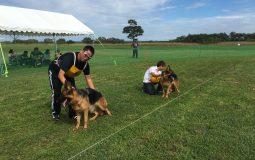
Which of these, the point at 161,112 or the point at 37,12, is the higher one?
the point at 37,12

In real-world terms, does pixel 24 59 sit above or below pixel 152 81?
below

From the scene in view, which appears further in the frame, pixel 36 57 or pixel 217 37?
Result: pixel 217 37

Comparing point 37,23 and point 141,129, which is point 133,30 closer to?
point 37,23

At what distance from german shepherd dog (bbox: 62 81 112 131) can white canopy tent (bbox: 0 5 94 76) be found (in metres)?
11.5

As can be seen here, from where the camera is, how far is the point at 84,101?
667 centimetres

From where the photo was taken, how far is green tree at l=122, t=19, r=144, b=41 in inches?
4510

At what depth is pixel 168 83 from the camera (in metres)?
10.6

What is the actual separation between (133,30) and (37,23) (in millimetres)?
95084

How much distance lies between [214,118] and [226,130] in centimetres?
99

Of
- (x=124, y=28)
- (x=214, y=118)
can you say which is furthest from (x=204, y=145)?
(x=124, y=28)

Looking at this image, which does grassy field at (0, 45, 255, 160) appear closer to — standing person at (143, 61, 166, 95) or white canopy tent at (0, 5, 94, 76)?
standing person at (143, 61, 166, 95)

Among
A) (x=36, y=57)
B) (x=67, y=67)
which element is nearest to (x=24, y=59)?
(x=36, y=57)

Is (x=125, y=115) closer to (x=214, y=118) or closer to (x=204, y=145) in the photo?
(x=214, y=118)

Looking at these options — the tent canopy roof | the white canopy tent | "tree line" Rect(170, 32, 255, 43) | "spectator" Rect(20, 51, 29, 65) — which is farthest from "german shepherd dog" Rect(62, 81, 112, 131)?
"tree line" Rect(170, 32, 255, 43)
